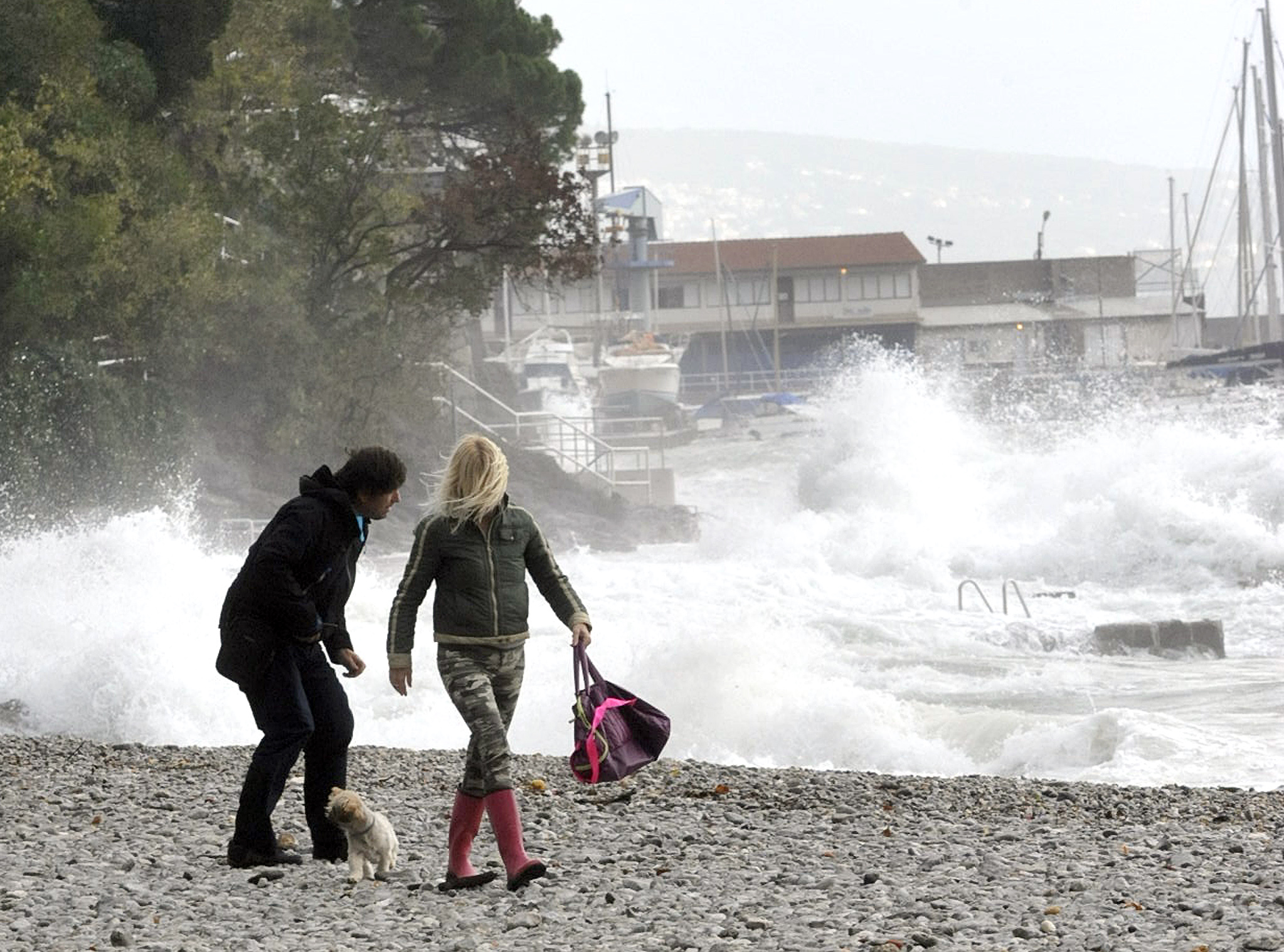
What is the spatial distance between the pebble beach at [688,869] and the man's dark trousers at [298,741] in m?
0.17

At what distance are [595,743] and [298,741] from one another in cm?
116

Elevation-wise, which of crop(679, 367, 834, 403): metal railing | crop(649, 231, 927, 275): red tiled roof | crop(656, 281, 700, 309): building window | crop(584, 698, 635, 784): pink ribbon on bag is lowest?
crop(679, 367, 834, 403): metal railing

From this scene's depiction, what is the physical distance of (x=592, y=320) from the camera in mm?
88062

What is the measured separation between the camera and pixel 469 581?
21.6 ft

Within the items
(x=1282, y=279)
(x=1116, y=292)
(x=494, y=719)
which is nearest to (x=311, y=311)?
(x=494, y=719)

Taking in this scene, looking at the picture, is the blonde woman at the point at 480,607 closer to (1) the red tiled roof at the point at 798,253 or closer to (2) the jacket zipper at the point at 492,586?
(2) the jacket zipper at the point at 492,586

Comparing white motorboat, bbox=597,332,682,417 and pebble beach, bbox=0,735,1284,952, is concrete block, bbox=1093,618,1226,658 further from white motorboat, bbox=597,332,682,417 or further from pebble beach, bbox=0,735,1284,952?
white motorboat, bbox=597,332,682,417

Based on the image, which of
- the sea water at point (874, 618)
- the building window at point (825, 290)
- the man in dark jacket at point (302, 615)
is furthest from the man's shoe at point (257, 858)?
the building window at point (825, 290)

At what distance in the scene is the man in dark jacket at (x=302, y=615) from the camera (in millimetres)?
6758

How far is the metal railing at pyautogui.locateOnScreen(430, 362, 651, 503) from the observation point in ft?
144

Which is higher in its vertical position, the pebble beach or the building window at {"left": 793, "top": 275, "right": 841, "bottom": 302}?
the building window at {"left": 793, "top": 275, "right": 841, "bottom": 302}

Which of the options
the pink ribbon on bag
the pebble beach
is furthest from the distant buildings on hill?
the pink ribbon on bag

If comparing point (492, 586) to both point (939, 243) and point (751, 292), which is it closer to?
point (751, 292)

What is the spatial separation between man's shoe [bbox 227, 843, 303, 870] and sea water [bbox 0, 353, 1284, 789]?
6.91 m
